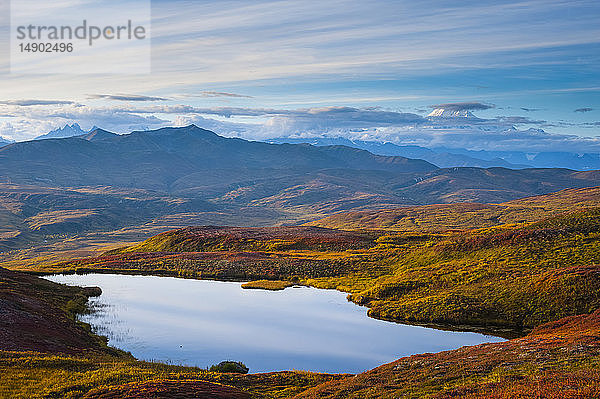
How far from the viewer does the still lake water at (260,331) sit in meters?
50.5

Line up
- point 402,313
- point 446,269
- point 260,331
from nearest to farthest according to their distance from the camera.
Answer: point 260,331 → point 402,313 → point 446,269

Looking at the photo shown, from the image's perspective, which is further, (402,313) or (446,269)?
(446,269)

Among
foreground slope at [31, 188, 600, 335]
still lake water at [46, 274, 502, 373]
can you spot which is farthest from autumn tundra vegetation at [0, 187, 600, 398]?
still lake water at [46, 274, 502, 373]

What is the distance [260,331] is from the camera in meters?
60.5

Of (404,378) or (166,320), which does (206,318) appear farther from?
(404,378)

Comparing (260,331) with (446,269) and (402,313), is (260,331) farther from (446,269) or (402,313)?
(446,269)

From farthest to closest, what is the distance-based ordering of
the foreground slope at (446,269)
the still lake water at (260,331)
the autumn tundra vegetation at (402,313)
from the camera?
the foreground slope at (446,269)
the still lake water at (260,331)
the autumn tundra vegetation at (402,313)

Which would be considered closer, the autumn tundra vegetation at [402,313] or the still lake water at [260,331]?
the autumn tundra vegetation at [402,313]

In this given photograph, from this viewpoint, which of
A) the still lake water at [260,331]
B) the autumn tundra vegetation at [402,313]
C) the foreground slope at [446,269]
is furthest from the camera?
the foreground slope at [446,269]

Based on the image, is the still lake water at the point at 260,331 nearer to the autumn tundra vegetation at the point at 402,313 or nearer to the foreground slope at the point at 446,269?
the autumn tundra vegetation at the point at 402,313

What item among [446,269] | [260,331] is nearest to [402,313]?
[446,269]

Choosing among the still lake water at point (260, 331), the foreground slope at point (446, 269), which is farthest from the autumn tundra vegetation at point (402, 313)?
the still lake water at point (260, 331)

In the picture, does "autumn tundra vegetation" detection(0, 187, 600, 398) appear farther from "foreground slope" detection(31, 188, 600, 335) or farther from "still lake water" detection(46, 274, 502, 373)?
"still lake water" detection(46, 274, 502, 373)

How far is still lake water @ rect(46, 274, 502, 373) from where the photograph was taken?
50531 millimetres
